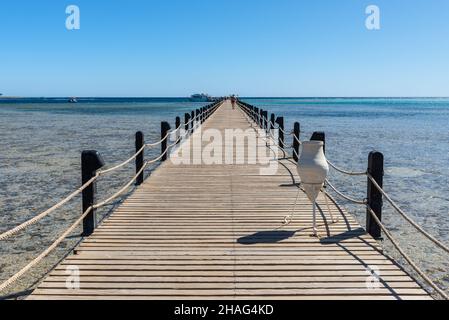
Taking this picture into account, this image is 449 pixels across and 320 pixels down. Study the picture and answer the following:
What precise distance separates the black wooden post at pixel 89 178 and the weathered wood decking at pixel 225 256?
258mm

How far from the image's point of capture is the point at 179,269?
502 cm

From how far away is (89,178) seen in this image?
6867 mm

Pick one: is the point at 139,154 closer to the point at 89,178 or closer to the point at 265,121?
the point at 89,178

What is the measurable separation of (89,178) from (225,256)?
8.55ft

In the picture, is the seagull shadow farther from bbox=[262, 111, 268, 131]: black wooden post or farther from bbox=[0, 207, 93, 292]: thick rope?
bbox=[262, 111, 268, 131]: black wooden post

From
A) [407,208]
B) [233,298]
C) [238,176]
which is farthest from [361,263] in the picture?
[407,208]

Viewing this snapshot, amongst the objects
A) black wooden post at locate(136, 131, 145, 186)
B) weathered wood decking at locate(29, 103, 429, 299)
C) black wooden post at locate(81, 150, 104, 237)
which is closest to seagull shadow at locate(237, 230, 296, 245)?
weathered wood decking at locate(29, 103, 429, 299)

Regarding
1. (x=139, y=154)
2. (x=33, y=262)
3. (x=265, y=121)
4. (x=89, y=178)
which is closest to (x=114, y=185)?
(x=139, y=154)

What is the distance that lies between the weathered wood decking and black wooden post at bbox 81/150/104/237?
10.1 inches

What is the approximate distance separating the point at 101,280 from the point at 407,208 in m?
9.41

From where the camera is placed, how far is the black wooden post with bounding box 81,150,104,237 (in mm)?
6785

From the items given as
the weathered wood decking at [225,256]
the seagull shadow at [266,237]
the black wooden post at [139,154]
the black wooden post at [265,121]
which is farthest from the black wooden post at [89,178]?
the black wooden post at [265,121]
